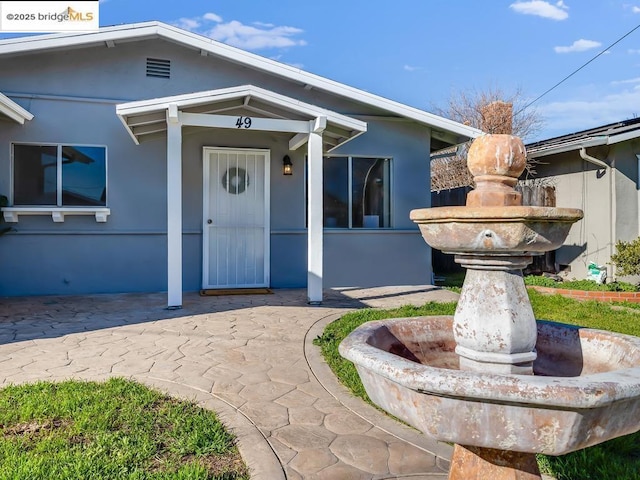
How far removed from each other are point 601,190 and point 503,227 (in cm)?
896

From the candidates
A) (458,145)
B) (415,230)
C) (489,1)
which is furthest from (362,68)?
(415,230)

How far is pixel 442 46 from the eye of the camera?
49.2 ft

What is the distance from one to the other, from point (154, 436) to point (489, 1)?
1281cm

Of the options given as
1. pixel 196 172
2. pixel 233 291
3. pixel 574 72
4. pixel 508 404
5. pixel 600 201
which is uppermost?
pixel 574 72

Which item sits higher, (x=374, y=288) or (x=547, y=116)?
(x=547, y=116)

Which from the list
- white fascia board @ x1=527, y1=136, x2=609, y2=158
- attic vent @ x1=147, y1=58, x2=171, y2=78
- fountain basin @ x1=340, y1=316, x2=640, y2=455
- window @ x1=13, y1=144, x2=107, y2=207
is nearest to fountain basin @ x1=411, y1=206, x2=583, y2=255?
fountain basin @ x1=340, y1=316, x2=640, y2=455

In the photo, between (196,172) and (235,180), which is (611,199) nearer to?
(235,180)

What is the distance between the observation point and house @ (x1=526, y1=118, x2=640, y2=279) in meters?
8.69

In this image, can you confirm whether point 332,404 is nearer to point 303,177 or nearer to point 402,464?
point 402,464

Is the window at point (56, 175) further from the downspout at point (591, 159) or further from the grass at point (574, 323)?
the downspout at point (591, 159)

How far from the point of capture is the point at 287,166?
8141 millimetres

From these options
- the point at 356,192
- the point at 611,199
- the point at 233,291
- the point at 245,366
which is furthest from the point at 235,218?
the point at 611,199

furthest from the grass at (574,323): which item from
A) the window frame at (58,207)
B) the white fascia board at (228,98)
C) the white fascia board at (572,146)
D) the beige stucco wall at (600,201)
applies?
the window frame at (58,207)

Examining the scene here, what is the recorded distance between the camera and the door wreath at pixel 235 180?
26.1 feet
